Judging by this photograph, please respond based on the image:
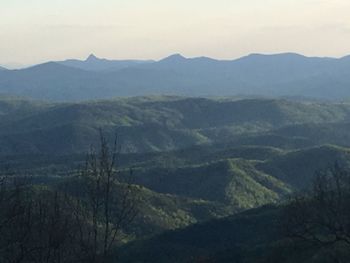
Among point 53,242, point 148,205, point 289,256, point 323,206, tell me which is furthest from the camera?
point 148,205

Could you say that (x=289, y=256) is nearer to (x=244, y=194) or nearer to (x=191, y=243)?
(x=191, y=243)

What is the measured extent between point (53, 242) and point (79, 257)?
1.21m

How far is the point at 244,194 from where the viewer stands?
186375 millimetres

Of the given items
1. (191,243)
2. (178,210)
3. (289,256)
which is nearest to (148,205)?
(178,210)

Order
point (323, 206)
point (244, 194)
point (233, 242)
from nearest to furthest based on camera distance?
1. point (323, 206)
2. point (233, 242)
3. point (244, 194)

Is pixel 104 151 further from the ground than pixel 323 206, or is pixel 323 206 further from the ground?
pixel 104 151

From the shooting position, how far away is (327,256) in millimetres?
45969

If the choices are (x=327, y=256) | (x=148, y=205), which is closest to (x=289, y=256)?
(x=327, y=256)

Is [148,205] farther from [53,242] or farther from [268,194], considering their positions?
[53,242]

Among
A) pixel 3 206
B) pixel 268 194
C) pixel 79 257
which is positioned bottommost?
pixel 268 194

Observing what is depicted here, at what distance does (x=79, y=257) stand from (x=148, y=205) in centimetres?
13359

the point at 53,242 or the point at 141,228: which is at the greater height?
the point at 53,242

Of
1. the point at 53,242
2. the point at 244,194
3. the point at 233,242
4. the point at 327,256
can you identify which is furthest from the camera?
the point at 244,194

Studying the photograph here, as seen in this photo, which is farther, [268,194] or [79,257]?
[268,194]
